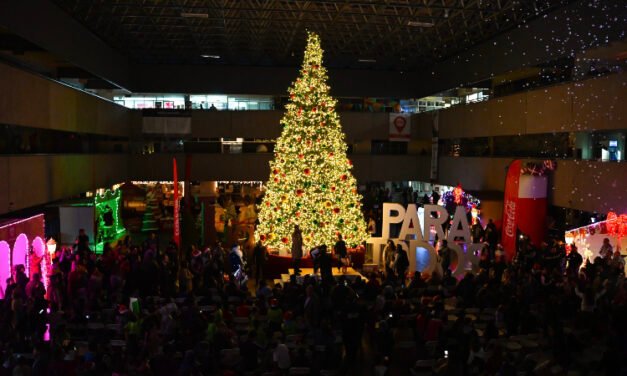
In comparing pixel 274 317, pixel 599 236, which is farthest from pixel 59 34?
pixel 599 236

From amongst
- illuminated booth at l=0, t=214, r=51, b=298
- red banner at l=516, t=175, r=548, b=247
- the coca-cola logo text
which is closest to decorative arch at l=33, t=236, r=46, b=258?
illuminated booth at l=0, t=214, r=51, b=298

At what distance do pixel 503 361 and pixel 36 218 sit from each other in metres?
11.9

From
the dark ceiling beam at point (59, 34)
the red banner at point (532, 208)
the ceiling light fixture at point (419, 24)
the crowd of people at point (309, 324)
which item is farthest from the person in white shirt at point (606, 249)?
the dark ceiling beam at point (59, 34)

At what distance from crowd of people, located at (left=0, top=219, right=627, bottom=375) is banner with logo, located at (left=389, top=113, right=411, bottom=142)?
20902 millimetres

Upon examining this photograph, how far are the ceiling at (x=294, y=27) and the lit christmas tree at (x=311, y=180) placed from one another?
15.6 feet

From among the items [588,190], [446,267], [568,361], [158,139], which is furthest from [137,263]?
[158,139]

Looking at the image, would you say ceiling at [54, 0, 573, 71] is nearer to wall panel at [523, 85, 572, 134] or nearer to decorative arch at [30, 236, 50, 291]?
wall panel at [523, 85, 572, 134]

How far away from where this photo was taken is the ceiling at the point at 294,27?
73.8 ft

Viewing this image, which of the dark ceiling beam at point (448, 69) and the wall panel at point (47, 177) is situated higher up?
the dark ceiling beam at point (448, 69)

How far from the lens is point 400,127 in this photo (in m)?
34.5

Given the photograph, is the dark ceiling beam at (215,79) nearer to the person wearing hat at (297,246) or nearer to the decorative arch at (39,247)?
the person wearing hat at (297,246)

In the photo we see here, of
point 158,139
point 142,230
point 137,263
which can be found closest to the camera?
point 137,263

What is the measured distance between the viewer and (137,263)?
13.3m

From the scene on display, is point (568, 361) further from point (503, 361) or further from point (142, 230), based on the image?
point (142, 230)
